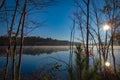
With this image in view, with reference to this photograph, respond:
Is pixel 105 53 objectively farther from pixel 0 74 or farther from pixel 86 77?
pixel 86 77

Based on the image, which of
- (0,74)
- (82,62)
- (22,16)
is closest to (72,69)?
(82,62)

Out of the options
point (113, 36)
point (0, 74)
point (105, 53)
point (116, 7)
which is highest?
point (116, 7)

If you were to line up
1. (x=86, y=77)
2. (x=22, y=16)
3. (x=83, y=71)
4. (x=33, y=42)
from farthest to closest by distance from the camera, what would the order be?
1. (x=33, y=42)
2. (x=22, y=16)
3. (x=83, y=71)
4. (x=86, y=77)

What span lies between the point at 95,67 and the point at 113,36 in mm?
9170

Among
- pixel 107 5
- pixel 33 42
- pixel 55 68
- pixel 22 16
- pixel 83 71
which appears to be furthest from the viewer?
pixel 55 68

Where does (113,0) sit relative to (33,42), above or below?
above

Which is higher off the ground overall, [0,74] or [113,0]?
[113,0]

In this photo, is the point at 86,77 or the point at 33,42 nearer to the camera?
the point at 86,77

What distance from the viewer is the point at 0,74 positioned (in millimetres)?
13516

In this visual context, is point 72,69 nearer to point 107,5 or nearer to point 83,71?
point 83,71

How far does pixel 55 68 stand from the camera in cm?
1490

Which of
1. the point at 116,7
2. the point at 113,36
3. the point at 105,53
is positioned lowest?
the point at 105,53

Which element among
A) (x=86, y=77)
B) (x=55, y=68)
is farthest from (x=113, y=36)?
(x=86, y=77)

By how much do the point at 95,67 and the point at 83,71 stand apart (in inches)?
10.5
